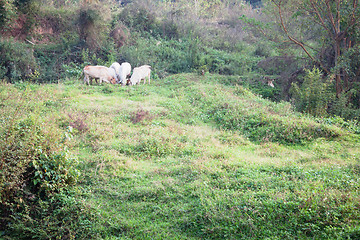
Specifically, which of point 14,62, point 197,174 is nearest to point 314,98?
point 197,174

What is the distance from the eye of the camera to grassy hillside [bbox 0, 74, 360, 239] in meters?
3.87

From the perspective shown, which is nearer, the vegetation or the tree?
the vegetation

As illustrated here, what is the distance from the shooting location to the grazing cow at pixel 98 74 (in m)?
13.1

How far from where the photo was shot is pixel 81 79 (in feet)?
46.4

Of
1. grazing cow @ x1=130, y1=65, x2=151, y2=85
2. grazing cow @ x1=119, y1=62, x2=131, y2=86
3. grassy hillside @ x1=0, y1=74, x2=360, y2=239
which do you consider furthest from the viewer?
grazing cow @ x1=130, y1=65, x2=151, y2=85

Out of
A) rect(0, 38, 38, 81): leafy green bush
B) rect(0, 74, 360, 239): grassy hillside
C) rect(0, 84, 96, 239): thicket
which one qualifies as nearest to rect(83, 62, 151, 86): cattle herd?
rect(0, 38, 38, 81): leafy green bush

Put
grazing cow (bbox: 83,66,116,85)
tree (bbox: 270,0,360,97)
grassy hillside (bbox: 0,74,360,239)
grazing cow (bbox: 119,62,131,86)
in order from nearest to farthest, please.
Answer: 1. grassy hillside (bbox: 0,74,360,239)
2. tree (bbox: 270,0,360,97)
3. grazing cow (bbox: 83,66,116,85)
4. grazing cow (bbox: 119,62,131,86)

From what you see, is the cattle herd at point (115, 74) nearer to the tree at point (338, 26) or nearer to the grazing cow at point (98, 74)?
the grazing cow at point (98, 74)

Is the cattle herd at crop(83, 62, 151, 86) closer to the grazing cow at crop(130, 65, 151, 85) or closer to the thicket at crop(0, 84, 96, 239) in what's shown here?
the grazing cow at crop(130, 65, 151, 85)

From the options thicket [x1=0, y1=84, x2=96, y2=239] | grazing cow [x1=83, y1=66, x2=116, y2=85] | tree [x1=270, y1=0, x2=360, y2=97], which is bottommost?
thicket [x1=0, y1=84, x2=96, y2=239]

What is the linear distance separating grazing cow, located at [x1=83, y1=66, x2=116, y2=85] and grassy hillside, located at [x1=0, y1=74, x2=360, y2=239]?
13.2 feet

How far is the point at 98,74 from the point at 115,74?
1.13 meters

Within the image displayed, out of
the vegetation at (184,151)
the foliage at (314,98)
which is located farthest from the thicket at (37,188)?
the foliage at (314,98)

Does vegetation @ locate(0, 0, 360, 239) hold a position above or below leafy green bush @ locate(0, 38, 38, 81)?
below
